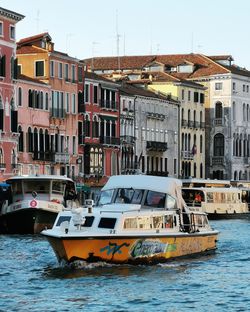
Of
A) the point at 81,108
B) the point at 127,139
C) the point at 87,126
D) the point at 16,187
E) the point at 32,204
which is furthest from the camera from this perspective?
the point at 127,139

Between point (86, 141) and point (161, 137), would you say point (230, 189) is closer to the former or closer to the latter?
point (86, 141)

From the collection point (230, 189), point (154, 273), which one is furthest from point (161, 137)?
point (154, 273)

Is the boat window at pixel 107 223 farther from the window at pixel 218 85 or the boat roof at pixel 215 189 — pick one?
the window at pixel 218 85

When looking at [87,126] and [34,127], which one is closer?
[34,127]

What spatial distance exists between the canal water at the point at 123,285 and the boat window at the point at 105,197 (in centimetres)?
241

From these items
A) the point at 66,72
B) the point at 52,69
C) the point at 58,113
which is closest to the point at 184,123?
the point at 66,72

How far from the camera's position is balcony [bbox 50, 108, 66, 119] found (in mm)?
84938

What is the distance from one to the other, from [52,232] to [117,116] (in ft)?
193

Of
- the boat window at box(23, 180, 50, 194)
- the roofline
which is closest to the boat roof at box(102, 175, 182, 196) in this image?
the boat window at box(23, 180, 50, 194)

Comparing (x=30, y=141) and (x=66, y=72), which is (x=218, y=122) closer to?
(x=66, y=72)

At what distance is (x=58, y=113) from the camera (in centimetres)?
8588

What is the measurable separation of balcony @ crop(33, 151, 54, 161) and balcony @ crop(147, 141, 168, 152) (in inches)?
708

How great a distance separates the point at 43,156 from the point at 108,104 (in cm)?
1248

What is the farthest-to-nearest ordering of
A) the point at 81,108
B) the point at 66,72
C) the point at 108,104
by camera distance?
the point at 108,104 < the point at 81,108 < the point at 66,72
